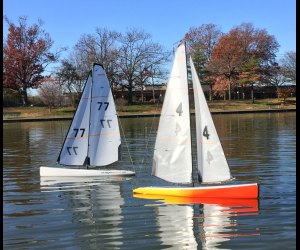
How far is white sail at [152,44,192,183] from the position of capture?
11.9m

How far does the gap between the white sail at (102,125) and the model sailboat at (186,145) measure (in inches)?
186

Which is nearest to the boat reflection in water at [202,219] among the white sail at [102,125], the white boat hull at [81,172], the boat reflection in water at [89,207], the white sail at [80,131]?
the boat reflection in water at [89,207]

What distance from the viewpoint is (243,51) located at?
77.3 meters

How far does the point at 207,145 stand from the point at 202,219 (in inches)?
87.6

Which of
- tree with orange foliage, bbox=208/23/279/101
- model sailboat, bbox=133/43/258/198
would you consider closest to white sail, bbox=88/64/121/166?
model sailboat, bbox=133/43/258/198

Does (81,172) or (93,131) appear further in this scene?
(93,131)

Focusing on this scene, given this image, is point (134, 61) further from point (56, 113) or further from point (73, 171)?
point (73, 171)

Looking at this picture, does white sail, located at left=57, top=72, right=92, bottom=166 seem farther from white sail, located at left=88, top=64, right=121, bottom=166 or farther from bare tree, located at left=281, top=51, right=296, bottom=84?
bare tree, located at left=281, top=51, right=296, bottom=84

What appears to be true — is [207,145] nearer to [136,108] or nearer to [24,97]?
[136,108]

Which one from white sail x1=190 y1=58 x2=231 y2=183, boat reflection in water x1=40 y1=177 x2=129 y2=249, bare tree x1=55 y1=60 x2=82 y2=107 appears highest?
bare tree x1=55 y1=60 x2=82 y2=107

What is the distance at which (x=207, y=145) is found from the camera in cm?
1199

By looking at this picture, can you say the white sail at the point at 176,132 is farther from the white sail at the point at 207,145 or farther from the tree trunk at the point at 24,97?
the tree trunk at the point at 24,97

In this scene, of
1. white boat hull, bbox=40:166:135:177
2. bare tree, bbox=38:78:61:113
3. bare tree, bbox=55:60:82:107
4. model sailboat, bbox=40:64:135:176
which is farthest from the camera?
bare tree, bbox=55:60:82:107

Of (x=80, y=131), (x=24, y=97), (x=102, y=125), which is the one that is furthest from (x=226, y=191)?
(x=24, y=97)
